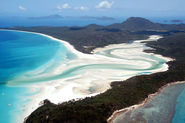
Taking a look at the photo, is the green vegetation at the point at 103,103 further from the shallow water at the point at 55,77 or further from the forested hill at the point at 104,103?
the shallow water at the point at 55,77

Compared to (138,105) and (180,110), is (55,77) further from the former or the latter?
(180,110)

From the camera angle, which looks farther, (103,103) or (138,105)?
(138,105)

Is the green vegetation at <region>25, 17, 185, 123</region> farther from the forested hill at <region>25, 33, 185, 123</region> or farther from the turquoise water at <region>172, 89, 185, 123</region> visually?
the turquoise water at <region>172, 89, 185, 123</region>

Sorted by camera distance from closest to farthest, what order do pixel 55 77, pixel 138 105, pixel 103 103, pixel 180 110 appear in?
pixel 103 103 → pixel 180 110 → pixel 138 105 → pixel 55 77

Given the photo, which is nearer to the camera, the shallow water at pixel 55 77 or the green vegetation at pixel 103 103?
the green vegetation at pixel 103 103

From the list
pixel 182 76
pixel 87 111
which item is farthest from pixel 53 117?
pixel 182 76

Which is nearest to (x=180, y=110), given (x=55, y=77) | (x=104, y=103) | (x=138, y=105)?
(x=138, y=105)

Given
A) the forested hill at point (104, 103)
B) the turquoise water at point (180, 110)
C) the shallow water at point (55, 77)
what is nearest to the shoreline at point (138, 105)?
the forested hill at point (104, 103)

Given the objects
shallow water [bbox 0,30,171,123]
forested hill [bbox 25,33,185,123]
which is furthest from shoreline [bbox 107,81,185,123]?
shallow water [bbox 0,30,171,123]

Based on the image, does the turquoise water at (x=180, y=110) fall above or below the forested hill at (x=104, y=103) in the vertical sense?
below
